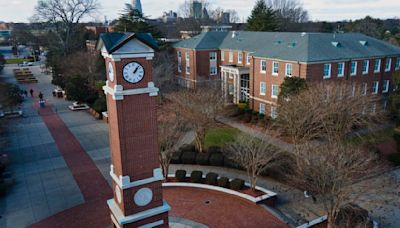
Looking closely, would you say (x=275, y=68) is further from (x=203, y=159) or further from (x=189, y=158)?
(x=189, y=158)

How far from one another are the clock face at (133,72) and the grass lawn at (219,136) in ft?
52.3

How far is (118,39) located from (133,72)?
3.96 feet

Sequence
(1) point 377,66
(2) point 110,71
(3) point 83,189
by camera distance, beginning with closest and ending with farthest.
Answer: (2) point 110,71
(3) point 83,189
(1) point 377,66

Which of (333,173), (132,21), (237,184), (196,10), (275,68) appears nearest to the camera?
(333,173)

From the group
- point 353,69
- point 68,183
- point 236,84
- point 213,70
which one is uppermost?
point 353,69

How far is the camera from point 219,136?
96.2 feet

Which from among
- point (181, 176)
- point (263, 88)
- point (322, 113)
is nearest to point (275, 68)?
point (263, 88)

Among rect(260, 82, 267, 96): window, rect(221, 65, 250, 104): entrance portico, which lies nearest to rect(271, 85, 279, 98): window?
rect(260, 82, 267, 96): window

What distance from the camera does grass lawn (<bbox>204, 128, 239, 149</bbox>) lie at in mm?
27556

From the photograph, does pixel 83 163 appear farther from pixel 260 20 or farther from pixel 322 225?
pixel 260 20

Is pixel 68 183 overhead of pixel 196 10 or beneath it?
beneath

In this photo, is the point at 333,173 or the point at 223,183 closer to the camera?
the point at 333,173

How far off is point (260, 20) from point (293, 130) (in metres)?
41.2

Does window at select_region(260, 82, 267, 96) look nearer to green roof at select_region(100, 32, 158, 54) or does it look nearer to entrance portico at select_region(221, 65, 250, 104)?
entrance portico at select_region(221, 65, 250, 104)
